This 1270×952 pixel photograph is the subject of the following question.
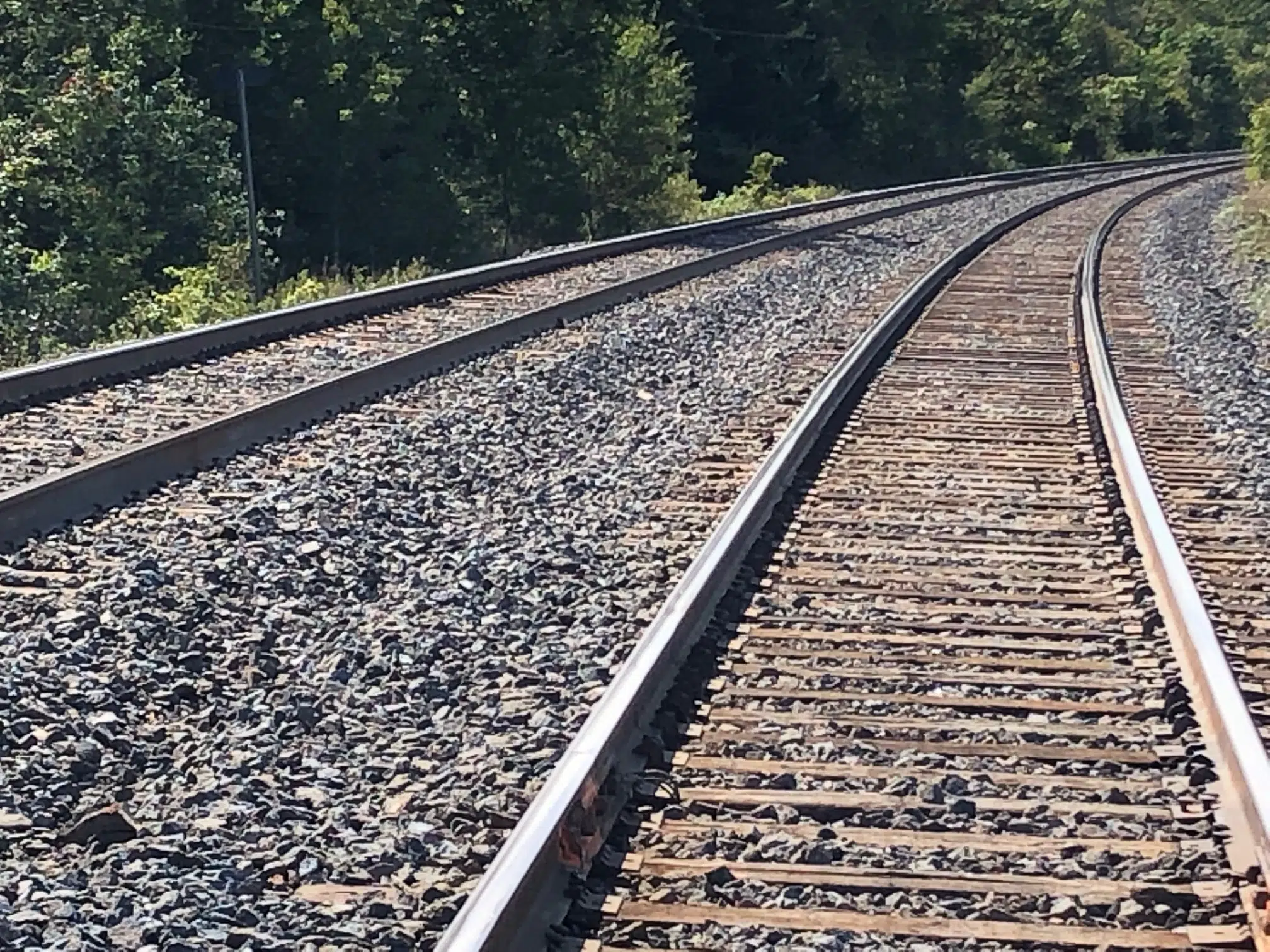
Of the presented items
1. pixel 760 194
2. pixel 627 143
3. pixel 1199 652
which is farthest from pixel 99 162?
pixel 1199 652

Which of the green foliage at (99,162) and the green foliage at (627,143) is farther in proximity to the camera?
the green foliage at (627,143)

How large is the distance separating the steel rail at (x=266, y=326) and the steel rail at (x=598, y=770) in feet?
14.5

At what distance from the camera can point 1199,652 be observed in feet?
18.3

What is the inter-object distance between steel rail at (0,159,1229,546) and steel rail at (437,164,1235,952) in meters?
2.62

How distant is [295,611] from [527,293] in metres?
10.5

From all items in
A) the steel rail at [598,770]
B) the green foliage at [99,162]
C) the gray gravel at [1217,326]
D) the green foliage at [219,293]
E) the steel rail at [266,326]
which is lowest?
the gray gravel at [1217,326]

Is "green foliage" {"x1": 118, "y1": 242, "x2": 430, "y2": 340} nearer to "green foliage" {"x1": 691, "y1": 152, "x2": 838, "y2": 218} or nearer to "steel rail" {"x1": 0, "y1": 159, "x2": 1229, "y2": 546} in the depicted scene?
"steel rail" {"x1": 0, "y1": 159, "x2": 1229, "y2": 546}

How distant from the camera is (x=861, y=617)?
648 cm

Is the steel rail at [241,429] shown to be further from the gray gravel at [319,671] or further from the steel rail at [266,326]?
the steel rail at [266,326]

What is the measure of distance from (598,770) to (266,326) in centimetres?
954

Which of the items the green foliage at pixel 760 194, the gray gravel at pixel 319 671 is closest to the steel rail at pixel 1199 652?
the gray gravel at pixel 319 671

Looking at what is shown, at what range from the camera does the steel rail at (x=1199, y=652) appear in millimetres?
4410

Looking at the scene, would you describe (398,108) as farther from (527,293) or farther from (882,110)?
(882,110)

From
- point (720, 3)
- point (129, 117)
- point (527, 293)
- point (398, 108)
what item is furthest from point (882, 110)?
point (527, 293)
